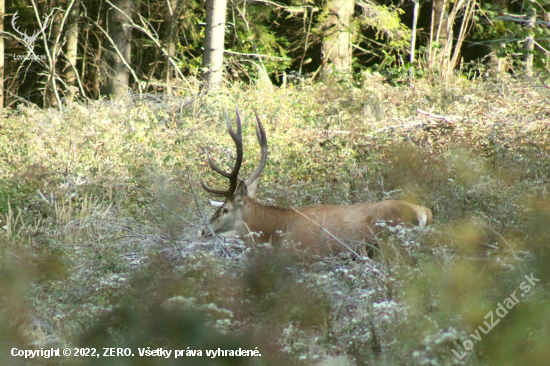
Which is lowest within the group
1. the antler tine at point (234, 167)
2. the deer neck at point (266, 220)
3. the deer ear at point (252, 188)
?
the deer neck at point (266, 220)

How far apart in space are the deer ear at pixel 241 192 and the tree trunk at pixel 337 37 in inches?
298

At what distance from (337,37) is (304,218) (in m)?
8.48

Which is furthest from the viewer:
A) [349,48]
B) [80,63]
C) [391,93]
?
[80,63]

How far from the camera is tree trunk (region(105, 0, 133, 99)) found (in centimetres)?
1399

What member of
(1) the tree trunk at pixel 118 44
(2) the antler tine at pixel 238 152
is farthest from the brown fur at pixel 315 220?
(1) the tree trunk at pixel 118 44

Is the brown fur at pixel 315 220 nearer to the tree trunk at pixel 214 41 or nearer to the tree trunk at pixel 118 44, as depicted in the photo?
the tree trunk at pixel 214 41

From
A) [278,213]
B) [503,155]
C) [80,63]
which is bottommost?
[80,63]

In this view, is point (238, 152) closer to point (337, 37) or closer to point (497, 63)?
point (497, 63)

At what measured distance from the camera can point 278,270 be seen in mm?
4363

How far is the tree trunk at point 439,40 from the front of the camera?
12477 millimetres

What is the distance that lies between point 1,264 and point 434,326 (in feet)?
11.6

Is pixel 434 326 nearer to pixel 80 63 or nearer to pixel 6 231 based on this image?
pixel 6 231

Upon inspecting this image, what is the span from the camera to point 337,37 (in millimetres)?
13820

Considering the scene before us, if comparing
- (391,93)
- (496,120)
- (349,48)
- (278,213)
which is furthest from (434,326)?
(349,48)
